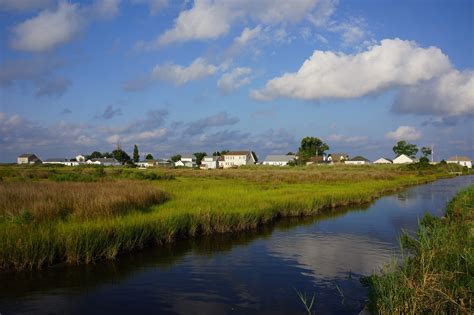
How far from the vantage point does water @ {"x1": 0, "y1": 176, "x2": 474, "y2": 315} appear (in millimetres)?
11125

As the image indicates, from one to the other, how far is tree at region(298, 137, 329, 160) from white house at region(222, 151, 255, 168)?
21930mm

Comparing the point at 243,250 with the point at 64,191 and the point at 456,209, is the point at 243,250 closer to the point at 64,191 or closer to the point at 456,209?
the point at 64,191

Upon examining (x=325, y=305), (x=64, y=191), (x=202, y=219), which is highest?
(x=64, y=191)

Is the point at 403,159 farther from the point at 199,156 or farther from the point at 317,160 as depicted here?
the point at 199,156

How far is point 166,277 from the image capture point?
13.8 metres

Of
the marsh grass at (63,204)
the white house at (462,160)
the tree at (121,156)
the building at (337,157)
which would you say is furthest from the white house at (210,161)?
the marsh grass at (63,204)

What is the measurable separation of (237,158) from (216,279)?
143672 mm

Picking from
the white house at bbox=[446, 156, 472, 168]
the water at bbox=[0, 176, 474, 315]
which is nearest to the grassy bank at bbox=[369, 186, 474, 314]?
the water at bbox=[0, 176, 474, 315]

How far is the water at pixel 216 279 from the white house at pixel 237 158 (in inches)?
5298

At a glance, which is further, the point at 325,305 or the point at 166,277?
the point at 166,277

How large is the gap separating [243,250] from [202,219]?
11.4 feet

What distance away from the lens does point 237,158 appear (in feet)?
516

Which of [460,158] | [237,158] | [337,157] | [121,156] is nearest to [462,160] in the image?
[460,158]

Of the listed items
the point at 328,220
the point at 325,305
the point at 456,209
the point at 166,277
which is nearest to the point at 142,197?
the point at 166,277
